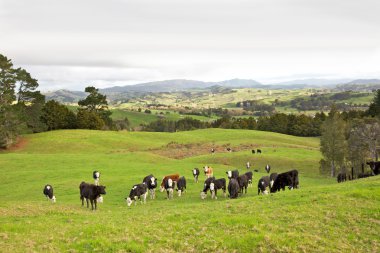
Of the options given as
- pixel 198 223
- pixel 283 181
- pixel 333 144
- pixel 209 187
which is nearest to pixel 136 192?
pixel 209 187

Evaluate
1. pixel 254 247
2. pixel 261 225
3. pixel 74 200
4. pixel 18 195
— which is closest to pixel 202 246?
pixel 254 247

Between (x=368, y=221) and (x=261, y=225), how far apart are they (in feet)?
19.2

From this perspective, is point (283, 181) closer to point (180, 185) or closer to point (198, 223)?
point (180, 185)

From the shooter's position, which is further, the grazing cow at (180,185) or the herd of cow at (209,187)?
the grazing cow at (180,185)

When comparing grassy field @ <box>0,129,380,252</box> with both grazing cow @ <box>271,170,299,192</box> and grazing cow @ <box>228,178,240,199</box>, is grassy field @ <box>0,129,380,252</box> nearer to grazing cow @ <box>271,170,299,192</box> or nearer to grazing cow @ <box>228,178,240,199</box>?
grazing cow @ <box>228,178,240,199</box>

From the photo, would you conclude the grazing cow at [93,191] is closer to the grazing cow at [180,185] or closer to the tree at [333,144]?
the grazing cow at [180,185]

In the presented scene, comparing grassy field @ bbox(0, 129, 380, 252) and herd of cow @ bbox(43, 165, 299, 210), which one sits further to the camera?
herd of cow @ bbox(43, 165, 299, 210)

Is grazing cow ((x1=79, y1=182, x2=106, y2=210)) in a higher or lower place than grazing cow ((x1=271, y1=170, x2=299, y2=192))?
higher

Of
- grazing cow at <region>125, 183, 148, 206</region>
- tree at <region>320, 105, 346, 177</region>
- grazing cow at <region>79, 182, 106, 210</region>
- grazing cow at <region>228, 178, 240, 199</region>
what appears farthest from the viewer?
tree at <region>320, 105, 346, 177</region>

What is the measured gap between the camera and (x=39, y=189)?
35.6 m

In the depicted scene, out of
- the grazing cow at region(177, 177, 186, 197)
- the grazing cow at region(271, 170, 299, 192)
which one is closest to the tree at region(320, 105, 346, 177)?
the grazing cow at region(271, 170, 299, 192)

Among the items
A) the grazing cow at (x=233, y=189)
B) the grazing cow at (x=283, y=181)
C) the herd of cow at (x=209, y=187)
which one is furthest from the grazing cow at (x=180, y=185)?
the grazing cow at (x=283, y=181)

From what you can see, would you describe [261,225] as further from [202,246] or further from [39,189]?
[39,189]

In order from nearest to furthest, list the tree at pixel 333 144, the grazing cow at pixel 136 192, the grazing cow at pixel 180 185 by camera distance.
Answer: the grazing cow at pixel 136 192 → the grazing cow at pixel 180 185 → the tree at pixel 333 144
